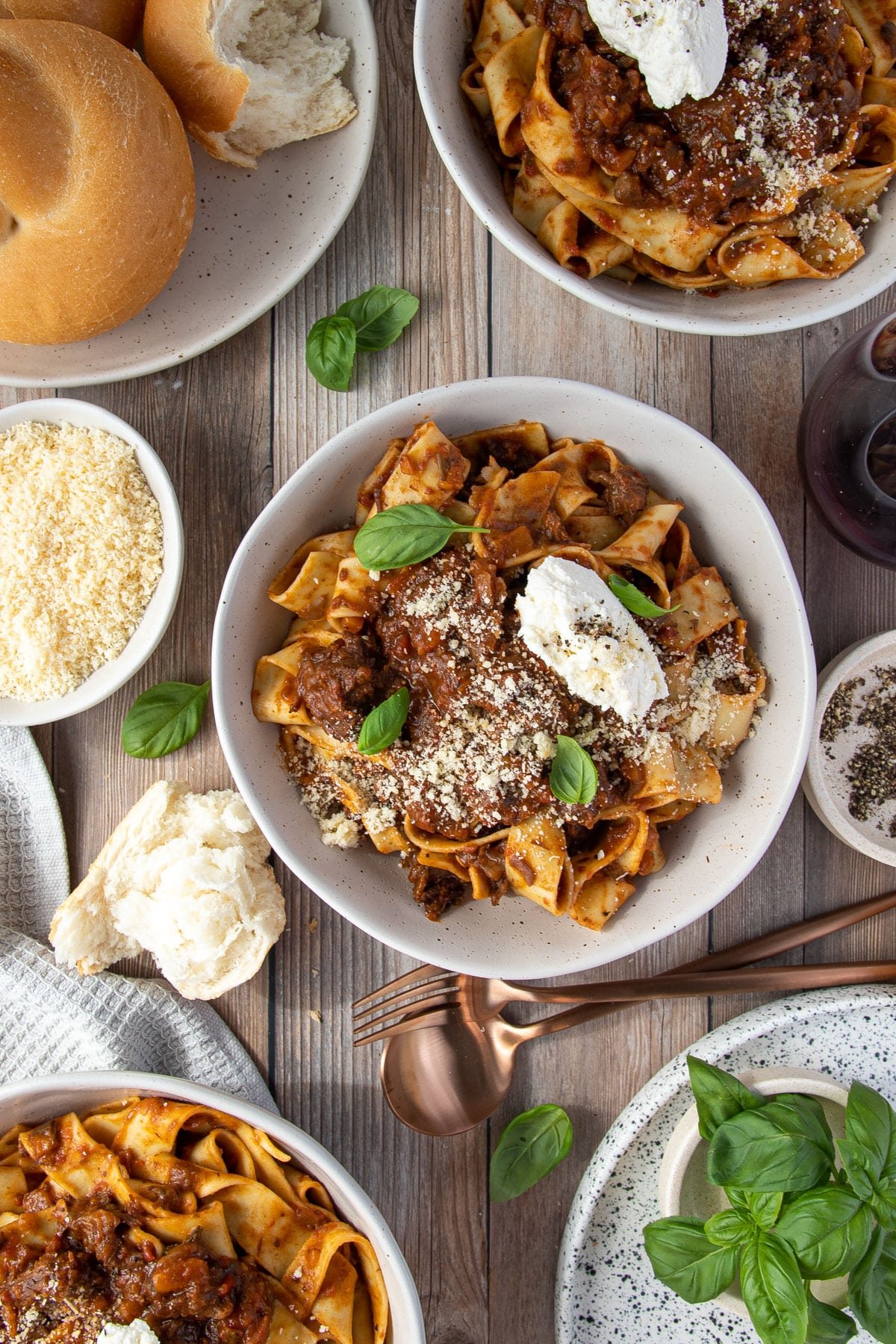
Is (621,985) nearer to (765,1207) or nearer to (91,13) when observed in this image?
(765,1207)

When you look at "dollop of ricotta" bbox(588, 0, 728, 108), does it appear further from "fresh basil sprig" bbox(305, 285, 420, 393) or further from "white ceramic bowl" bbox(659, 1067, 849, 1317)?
"white ceramic bowl" bbox(659, 1067, 849, 1317)

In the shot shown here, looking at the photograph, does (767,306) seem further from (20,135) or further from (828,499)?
(20,135)

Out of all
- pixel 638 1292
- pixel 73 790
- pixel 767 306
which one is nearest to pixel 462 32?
pixel 767 306

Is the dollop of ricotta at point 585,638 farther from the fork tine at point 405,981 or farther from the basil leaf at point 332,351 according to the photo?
the fork tine at point 405,981

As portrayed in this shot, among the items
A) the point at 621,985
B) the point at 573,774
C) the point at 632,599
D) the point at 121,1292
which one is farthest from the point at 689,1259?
the point at 632,599

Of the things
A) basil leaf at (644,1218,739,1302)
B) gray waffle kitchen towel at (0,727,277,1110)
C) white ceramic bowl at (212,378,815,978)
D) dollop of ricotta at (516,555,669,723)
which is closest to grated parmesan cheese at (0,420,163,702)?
gray waffle kitchen towel at (0,727,277,1110)

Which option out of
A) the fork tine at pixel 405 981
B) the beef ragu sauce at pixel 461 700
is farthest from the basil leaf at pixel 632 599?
the fork tine at pixel 405 981
